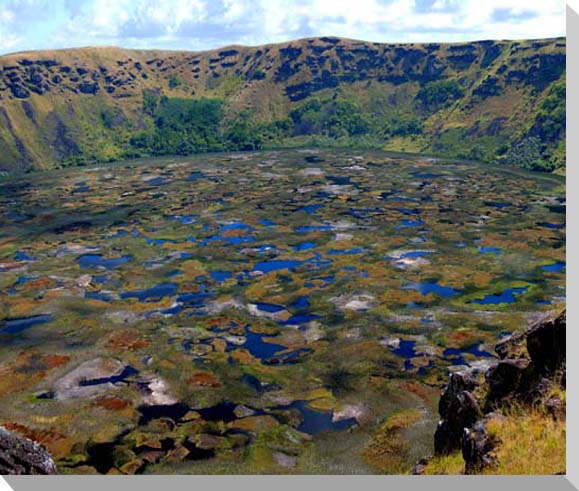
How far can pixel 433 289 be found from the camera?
97625 mm

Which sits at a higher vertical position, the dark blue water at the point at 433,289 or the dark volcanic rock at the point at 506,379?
the dark volcanic rock at the point at 506,379

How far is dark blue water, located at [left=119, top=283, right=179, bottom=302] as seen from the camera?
3812 inches

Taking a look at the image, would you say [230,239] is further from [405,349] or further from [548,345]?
[548,345]

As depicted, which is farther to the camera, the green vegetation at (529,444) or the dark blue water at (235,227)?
the dark blue water at (235,227)

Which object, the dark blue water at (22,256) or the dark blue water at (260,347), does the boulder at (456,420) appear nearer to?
the dark blue water at (260,347)

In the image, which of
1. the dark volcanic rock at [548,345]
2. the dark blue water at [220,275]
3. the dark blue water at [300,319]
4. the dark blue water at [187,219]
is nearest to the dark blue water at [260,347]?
the dark blue water at [300,319]

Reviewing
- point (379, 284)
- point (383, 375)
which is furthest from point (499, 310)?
point (383, 375)

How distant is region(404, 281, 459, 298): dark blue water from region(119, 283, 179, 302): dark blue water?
42.4m

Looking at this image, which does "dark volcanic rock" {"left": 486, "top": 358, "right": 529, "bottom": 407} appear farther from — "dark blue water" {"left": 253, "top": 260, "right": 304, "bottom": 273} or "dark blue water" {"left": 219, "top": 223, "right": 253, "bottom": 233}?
"dark blue water" {"left": 219, "top": 223, "right": 253, "bottom": 233}

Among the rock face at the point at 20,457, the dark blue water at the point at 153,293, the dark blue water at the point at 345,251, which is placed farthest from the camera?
the dark blue water at the point at 345,251

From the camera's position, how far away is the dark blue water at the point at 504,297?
90.9m

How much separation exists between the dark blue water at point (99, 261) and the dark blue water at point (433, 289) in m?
59.9

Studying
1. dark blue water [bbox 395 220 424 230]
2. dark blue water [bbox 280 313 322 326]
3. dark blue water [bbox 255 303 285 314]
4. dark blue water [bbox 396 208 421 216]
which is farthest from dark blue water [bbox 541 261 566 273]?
dark blue water [bbox 255 303 285 314]
